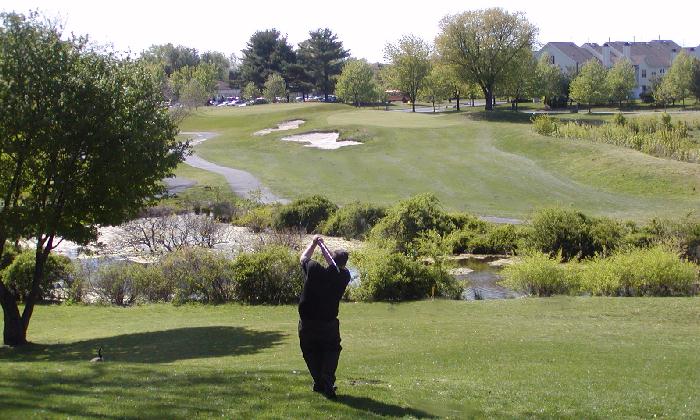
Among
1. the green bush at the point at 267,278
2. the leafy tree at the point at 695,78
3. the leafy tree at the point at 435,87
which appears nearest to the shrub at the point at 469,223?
the green bush at the point at 267,278

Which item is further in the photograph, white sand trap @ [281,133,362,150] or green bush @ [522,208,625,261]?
white sand trap @ [281,133,362,150]

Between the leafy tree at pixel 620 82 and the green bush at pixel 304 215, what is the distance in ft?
239

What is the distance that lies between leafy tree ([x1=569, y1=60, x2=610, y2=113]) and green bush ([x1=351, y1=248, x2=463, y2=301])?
78337 millimetres

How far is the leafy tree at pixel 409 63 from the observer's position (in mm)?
105125

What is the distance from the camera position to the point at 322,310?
10656 millimetres

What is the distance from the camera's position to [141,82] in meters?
20.2

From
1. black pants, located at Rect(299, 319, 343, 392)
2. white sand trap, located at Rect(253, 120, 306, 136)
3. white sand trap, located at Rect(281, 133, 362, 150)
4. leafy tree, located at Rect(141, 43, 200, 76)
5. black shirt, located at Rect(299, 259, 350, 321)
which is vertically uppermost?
leafy tree, located at Rect(141, 43, 200, 76)

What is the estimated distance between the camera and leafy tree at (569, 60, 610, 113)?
99625 millimetres

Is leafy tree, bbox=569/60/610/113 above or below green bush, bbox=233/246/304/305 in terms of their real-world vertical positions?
above

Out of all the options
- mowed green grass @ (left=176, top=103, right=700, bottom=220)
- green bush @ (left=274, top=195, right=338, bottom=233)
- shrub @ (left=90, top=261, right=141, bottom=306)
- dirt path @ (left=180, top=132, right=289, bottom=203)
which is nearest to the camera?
shrub @ (left=90, top=261, right=141, bottom=306)

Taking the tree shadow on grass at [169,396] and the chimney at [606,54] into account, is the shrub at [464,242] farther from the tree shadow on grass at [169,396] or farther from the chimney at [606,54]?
the chimney at [606,54]

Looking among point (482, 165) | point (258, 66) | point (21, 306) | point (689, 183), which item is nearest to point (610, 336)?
point (21, 306)

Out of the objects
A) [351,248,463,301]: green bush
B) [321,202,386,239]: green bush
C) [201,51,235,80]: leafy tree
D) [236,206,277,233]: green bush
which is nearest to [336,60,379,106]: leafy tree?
[201,51,235,80]: leafy tree

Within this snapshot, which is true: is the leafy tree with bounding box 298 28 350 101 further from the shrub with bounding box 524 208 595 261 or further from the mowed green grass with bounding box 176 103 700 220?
the shrub with bounding box 524 208 595 261
